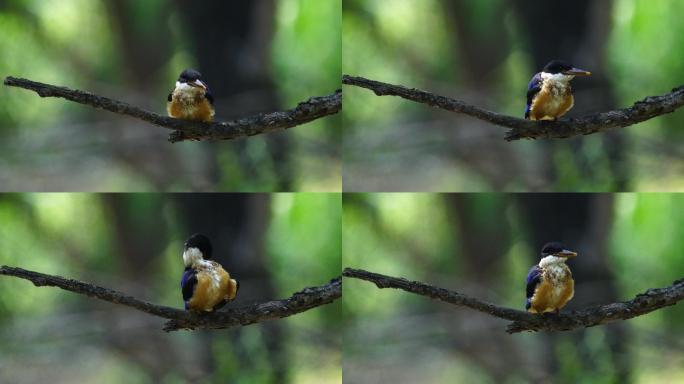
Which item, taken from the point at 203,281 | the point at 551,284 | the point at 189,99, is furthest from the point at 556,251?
the point at 189,99

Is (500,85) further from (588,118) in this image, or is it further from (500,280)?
(500,280)

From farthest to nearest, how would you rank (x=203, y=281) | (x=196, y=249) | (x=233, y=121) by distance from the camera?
(x=233, y=121) → (x=196, y=249) → (x=203, y=281)


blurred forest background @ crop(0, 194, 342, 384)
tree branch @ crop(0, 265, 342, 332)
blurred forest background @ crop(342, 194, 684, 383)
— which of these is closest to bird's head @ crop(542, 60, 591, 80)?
blurred forest background @ crop(342, 194, 684, 383)


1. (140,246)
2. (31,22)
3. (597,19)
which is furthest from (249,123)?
(597,19)

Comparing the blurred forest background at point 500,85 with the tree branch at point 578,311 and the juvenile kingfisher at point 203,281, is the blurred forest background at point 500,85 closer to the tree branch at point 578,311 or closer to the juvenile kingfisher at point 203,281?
the tree branch at point 578,311

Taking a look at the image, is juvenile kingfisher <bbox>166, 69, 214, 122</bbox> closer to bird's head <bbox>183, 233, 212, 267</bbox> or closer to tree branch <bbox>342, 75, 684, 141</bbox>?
bird's head <bbox>183, 233, 212, 267</bbox>

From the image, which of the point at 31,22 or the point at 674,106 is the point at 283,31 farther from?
the point at 674,106
